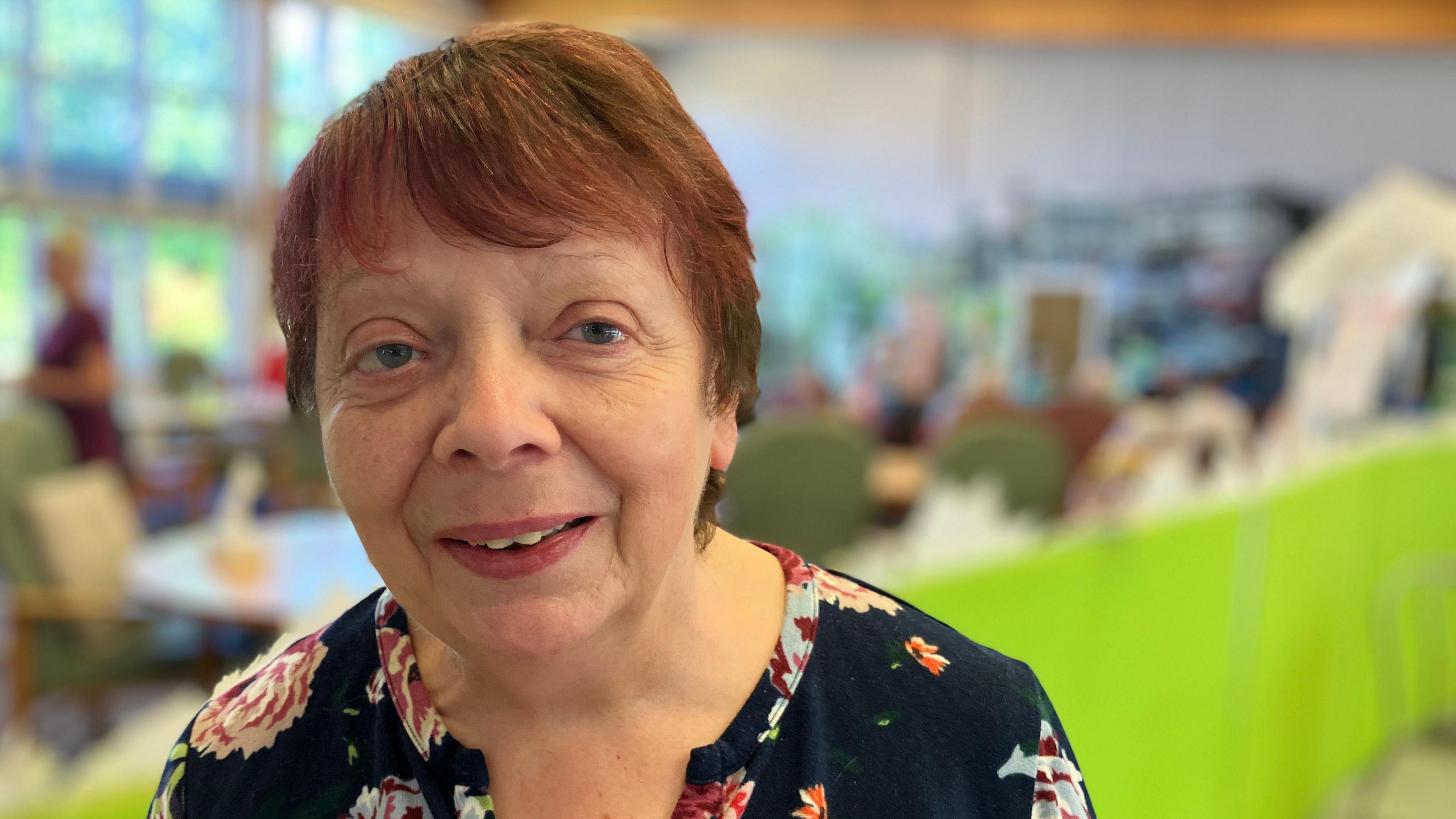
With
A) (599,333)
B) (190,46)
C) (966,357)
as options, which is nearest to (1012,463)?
(599,333)

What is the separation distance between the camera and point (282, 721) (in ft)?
2.61

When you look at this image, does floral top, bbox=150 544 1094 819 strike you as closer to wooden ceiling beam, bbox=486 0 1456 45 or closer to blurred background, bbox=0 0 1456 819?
blurred background, bbox=0 0 1456 819

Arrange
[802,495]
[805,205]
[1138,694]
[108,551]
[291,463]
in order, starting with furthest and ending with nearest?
1. [805,205]
2. [291,463]
3. [802,495]
4. [108,551]
5. [1138,694]

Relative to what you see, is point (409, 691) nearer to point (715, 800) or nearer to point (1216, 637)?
point (715, 800)

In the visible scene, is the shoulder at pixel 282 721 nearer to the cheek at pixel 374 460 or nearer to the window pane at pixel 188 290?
the cheek at pixel 374 460

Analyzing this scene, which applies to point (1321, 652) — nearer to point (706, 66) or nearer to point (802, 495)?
point (802, 495)

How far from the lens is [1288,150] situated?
928 cm

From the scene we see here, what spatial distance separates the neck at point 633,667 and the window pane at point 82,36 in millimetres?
8439

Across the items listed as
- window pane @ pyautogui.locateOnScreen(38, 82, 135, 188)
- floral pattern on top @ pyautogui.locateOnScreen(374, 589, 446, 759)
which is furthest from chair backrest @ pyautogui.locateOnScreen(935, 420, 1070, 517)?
window pane @ pyautogui.locateOnScreen(38, 82, 135, 188)

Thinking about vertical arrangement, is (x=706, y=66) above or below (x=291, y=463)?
A: above

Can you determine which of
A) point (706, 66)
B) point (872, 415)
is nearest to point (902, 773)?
point (872, 415)

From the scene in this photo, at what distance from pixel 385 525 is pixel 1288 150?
9.91 metres

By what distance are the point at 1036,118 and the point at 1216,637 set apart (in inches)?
326

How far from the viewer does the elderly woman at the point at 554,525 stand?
67 centimetres
